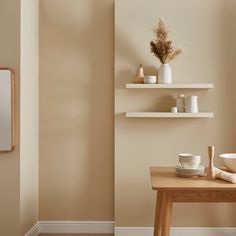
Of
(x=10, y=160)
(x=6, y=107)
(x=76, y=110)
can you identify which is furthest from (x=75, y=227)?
(x=6, y=107)

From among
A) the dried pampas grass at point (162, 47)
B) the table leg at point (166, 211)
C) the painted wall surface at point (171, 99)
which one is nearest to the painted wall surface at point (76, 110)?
the painted wall surface at point (171, 99)

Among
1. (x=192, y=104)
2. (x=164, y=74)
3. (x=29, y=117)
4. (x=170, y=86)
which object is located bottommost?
(x=29, y=117)

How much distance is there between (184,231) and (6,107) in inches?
77.7

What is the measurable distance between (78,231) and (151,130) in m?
1.24

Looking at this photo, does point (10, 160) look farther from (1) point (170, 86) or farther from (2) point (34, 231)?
(1) point (170, 86)

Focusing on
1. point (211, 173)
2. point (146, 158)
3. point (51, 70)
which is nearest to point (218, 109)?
point (146, 158)

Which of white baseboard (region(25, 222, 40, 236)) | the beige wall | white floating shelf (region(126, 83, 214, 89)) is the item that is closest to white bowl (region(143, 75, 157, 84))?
white floating shelf (region(126, 83, 214, 89))

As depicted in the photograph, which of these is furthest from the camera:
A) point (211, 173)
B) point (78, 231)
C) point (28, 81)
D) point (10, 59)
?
point (78, 231)

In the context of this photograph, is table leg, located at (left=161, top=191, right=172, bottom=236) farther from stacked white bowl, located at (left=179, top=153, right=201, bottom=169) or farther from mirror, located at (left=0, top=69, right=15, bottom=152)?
mirror, located at (left=0, top=69, right=15, bottom=152)

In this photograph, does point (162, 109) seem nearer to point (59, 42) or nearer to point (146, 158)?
point (146, 158)

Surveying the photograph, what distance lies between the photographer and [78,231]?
11.9 feet

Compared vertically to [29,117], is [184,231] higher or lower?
lower

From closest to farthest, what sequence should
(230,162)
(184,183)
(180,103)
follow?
(184,183) < (230,162) < (180,103)

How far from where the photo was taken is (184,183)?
2.34 metres
